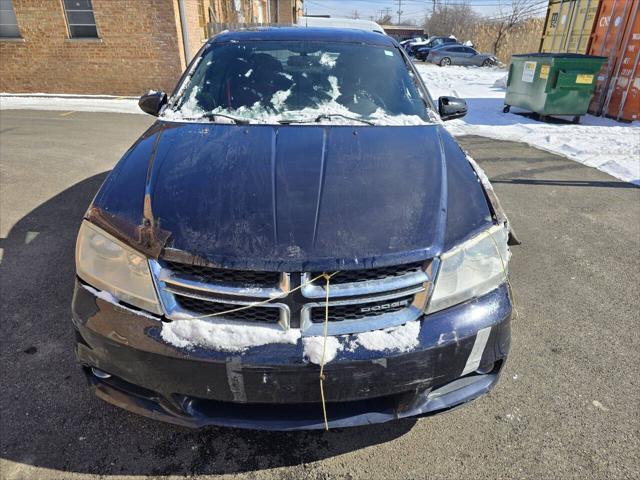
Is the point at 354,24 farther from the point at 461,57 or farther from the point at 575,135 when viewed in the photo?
the point at 461,57

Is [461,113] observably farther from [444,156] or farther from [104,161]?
[104,161]

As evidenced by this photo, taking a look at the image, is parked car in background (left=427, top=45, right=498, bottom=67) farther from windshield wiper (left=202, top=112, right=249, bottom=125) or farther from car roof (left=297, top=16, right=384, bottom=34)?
windshield wiper (left=202, top=112, right=249, bottom=125)

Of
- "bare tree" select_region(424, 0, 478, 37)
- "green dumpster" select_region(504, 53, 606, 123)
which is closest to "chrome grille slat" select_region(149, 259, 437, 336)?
"green dumpster" select_region(504, 53, 606, 123)

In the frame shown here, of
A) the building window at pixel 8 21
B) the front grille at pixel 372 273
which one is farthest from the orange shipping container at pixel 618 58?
the building window at pixel 8 21

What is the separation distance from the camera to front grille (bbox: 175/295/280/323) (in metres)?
1.59

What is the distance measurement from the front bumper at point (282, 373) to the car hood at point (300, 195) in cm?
32

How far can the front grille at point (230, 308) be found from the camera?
1.59m

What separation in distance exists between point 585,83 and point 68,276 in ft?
31.6

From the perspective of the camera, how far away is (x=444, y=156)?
2195 mm

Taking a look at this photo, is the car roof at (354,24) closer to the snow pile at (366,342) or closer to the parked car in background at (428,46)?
the snow pile at (366,342)

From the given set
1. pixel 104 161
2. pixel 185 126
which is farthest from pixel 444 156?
pixel 104 161

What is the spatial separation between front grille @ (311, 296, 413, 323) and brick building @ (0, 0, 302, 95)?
36.2 ft

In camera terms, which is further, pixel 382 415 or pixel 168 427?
pixel 168 427

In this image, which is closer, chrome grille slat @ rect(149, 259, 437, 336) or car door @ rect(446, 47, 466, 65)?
chrome grille slat @ rect(149, 259, 437, 336)
